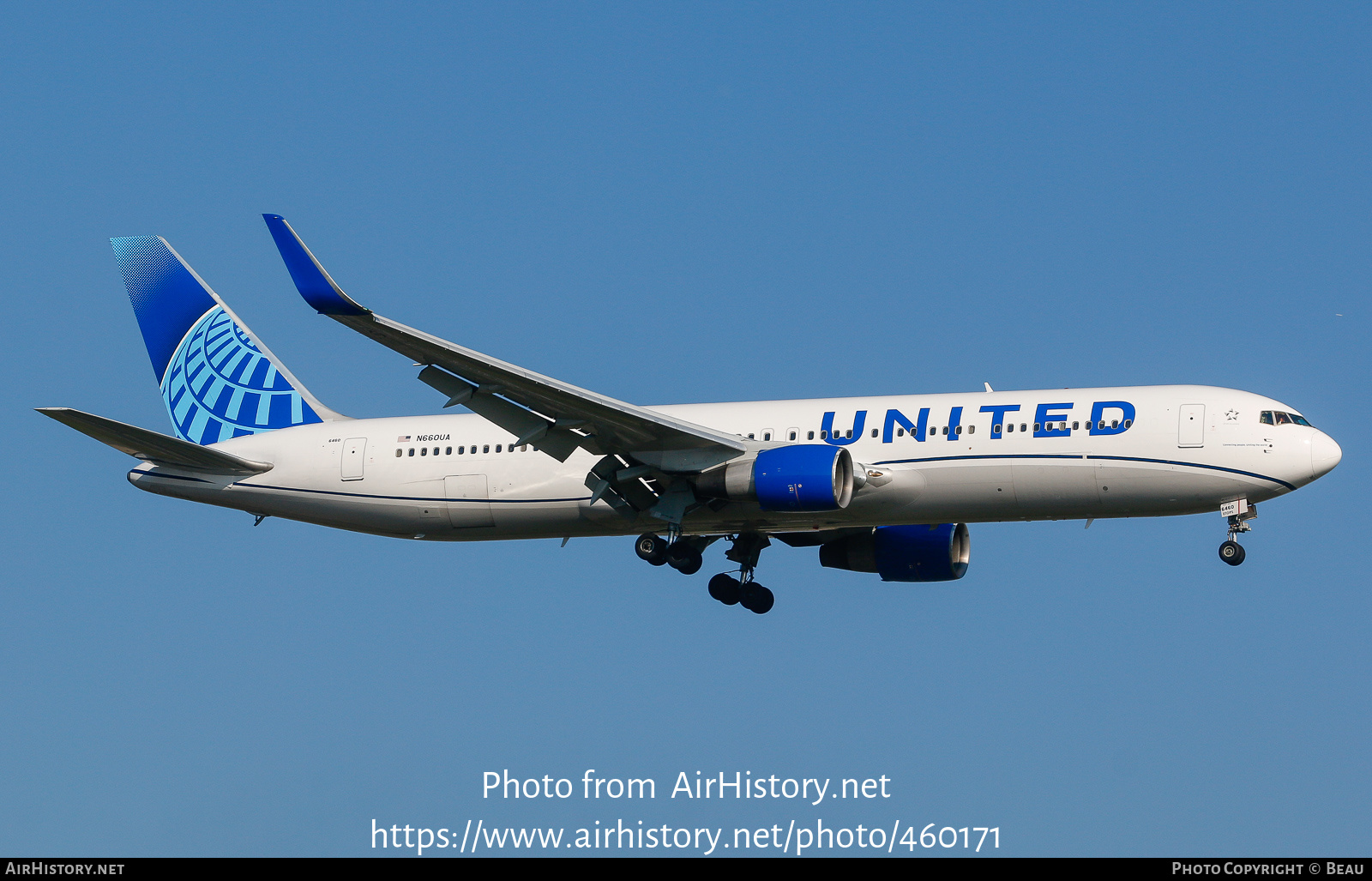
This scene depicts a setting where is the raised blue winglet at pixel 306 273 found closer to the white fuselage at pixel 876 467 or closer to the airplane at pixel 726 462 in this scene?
the airplane at pixel 726 462

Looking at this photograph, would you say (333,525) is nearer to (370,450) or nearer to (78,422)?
(370,450)

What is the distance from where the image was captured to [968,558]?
131ft

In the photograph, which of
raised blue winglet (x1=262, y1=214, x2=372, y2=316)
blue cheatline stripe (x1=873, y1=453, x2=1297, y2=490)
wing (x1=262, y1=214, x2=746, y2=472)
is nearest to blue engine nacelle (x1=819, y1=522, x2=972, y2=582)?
blue cheatline stripe (x1=873, y1=453, x2=1297, y2=490)

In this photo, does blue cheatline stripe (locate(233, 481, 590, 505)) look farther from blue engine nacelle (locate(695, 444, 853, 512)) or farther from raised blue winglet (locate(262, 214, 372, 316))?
raised blue winglet (locate(262, 214, 372, 316))

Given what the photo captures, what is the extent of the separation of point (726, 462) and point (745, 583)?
6.37 metres

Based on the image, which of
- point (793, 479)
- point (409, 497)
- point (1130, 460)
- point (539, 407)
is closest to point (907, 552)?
point (793, 479)

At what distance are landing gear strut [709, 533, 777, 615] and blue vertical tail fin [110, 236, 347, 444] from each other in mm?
9986

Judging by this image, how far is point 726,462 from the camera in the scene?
3400 cm

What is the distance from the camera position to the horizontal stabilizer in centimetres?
3409

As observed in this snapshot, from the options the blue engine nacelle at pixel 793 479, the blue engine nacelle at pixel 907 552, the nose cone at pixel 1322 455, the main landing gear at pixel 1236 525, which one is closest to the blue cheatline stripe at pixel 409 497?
the blue engine nacelle at pixel 793 479

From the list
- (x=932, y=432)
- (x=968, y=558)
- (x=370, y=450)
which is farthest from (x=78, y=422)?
(x=968, y=558)

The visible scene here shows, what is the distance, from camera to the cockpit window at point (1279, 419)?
107ft

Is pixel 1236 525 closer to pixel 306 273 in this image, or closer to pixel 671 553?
pixel 671 553

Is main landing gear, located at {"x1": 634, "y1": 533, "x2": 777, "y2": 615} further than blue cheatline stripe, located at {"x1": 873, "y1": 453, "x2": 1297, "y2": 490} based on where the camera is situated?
Yes
